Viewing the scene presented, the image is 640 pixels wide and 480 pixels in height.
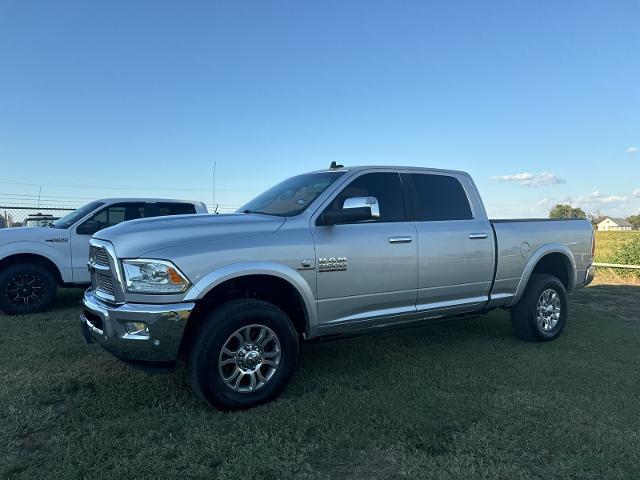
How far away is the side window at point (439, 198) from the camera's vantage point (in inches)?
185

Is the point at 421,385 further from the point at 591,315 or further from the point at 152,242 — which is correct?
the point at 591,315

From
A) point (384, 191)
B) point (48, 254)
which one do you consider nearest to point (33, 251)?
point (48, 254)

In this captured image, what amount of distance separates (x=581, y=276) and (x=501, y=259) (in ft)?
5.37

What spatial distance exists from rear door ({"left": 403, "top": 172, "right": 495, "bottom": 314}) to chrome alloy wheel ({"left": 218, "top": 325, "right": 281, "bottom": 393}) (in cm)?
161

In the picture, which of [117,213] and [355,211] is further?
[117,213]

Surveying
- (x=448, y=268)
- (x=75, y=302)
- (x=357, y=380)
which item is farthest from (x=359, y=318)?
(x=75, y=302)

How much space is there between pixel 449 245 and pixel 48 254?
5892mm

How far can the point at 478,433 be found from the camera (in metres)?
3.16

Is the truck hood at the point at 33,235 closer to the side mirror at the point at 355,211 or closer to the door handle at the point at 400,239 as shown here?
the side mirror at the point at 355,211

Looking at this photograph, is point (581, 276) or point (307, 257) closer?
point (307, 257)

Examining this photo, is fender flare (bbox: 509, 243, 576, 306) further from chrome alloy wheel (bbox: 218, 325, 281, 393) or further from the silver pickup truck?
chrome alloy wheel (bbox: 218, 325, 281, 393)

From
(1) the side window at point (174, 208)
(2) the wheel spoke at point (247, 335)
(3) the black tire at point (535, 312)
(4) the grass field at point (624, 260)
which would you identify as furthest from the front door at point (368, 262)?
(4) the grass field at point (624, 260)

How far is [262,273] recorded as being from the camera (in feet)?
11.8

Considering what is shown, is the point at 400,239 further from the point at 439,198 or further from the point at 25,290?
the point at 25,290
